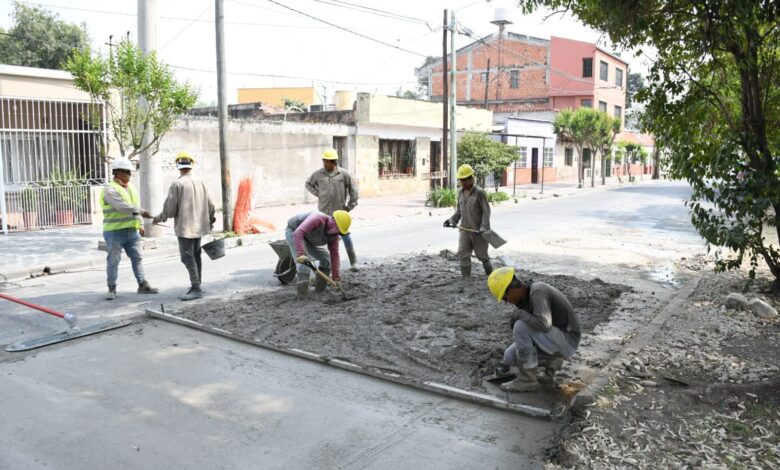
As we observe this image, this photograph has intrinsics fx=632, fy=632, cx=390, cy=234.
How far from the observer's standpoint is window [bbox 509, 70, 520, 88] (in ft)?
168

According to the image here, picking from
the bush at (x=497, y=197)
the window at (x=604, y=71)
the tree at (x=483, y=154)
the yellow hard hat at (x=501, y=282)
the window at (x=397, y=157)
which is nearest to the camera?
the yellow hard hat at (x=501, y=282)

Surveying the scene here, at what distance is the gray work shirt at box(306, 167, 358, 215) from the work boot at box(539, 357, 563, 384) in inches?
203

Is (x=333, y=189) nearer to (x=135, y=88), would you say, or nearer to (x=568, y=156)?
(x=135, y=88)

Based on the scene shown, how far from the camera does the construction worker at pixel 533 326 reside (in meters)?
4.86

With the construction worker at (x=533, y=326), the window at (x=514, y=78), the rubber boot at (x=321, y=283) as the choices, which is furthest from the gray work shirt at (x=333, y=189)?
the window at (x=514, y=78)

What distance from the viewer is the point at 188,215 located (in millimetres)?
7902

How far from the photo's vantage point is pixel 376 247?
12.8 meters

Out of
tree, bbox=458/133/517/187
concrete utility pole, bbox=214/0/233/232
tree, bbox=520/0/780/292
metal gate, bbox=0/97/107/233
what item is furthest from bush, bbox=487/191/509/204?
tree, bbox=520/0/780/292

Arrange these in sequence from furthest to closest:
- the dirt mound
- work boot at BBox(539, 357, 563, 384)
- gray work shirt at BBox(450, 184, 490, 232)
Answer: gray work shirt at BBox(450, 184, 490, 232), the dirt mound, work boot at BBox(539, 357, 563, 384)

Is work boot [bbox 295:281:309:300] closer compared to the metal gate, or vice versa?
work boot [bbox 295:281:309:300]

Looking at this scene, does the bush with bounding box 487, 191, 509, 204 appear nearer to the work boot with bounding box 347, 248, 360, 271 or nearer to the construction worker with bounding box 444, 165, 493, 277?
the work boot with bounding box 347, 248, 360, 271

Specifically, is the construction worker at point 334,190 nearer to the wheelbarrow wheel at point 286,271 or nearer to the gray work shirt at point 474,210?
the wheelbarrow wheel at point 286,271

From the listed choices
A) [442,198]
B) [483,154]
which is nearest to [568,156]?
[483,154]

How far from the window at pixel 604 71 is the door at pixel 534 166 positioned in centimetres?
1265
